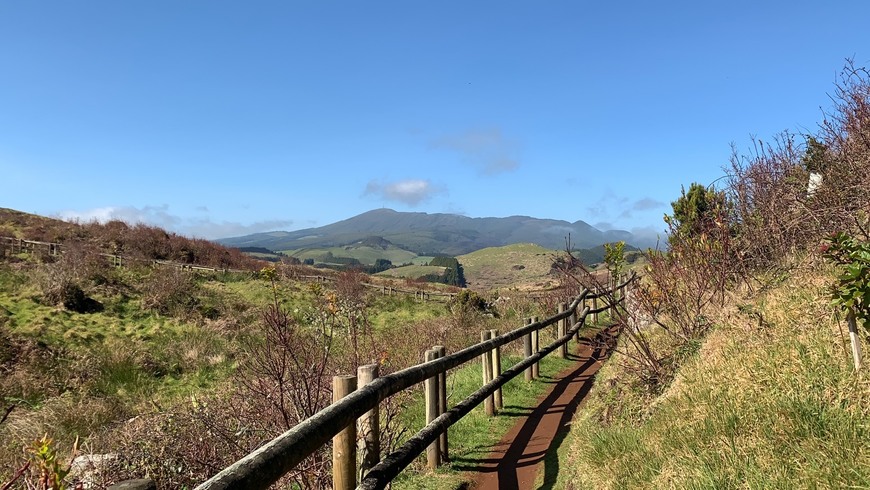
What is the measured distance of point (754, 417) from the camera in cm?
321

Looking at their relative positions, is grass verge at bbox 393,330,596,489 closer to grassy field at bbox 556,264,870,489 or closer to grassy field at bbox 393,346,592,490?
grassy field at bbox 393,346,592,490

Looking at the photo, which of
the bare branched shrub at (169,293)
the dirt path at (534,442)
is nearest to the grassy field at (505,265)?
the bare branched shrub at (169,293)

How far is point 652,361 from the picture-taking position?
18.2 feet

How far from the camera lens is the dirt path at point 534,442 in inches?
211

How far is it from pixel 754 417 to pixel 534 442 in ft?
11.8

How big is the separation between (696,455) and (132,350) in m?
16.1

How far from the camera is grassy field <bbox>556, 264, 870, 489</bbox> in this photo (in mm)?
2709

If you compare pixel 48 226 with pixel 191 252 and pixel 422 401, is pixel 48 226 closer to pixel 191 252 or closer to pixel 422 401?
pixel 191 252

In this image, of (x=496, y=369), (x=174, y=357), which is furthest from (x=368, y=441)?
(x=174, y=357)

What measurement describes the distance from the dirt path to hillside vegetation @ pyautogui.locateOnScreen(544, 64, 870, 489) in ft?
1.27

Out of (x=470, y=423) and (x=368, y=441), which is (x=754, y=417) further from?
(x=470, y=423)

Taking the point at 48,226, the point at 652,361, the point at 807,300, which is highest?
the point at 48,226

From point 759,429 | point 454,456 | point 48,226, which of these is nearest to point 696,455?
point 759,429

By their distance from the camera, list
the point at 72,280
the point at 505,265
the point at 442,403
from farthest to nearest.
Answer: the point at 505,265
the point at 72,280
the point at 442,403
